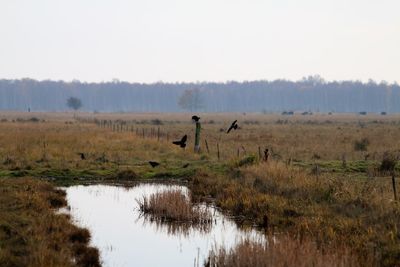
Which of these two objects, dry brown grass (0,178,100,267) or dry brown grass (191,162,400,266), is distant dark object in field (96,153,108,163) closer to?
dry brown grass (191,162,400,266)

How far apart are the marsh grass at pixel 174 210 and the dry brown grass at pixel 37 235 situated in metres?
2.89

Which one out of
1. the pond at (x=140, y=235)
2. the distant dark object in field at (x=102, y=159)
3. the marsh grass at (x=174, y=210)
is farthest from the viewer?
the distant dark object in field at (x=102, y=159)

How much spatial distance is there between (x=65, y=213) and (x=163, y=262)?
541 centimetres

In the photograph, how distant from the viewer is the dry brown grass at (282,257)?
10.2 m

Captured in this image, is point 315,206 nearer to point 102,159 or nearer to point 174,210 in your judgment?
point 174,210

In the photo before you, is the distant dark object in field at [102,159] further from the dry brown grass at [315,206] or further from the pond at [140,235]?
the pond at [140,235]

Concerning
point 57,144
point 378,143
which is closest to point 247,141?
point 378,143

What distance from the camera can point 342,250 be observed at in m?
11.5

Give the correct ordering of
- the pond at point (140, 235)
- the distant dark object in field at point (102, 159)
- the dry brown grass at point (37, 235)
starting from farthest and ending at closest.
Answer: the distant dark object in field at point (102, 159)
the pond at point (140, 235)
the dry brown grass at point (37, 235)

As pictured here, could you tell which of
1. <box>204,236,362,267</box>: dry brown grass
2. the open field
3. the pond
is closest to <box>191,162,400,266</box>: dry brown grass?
the open field

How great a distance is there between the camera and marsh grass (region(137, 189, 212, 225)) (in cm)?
1686

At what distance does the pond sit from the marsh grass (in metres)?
0.32


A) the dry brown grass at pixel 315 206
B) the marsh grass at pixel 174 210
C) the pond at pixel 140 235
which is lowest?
the pond at pixel 140 235

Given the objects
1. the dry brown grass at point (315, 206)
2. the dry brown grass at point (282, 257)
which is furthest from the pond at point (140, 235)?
the dry brown grass at point (315, 206)
